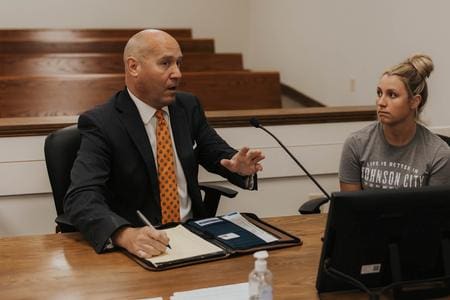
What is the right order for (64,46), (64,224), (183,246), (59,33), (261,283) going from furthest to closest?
(59,33) < (64,46) < (64,224) < (183,246) < (261,283)

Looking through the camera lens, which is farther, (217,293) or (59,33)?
(59,33)

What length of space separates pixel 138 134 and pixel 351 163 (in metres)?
0.74

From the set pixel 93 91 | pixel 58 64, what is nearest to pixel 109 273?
pixel 93 91

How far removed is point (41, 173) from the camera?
2492mm

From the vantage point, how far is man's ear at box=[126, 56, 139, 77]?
2045 mm

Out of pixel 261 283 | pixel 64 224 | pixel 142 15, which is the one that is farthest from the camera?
pixel 142 15

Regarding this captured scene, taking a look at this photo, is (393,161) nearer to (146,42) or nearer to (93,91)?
(146,42)

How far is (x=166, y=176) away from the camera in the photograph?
80.8 inches

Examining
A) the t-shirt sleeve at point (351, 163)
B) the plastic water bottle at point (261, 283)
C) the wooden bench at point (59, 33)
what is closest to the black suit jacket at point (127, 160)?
the t-shirt sleeve at point (351, 163)

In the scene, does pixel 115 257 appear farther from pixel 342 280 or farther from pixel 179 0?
pixel 179 0

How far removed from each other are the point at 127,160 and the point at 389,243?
97 cm

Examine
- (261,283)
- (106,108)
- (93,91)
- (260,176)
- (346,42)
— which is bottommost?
(260,176)

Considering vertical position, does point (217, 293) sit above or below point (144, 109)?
below

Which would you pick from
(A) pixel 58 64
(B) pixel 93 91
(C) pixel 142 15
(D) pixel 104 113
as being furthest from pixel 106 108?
(C) pixel 142 15
